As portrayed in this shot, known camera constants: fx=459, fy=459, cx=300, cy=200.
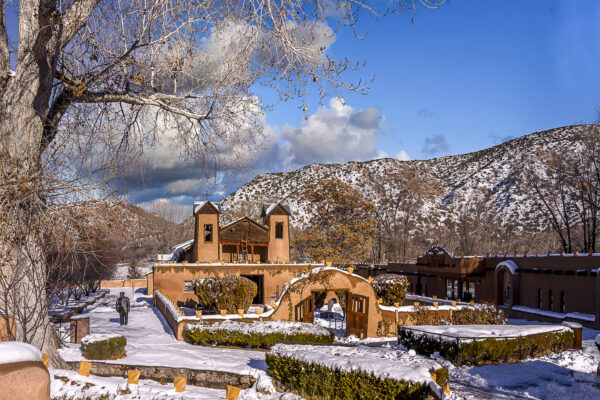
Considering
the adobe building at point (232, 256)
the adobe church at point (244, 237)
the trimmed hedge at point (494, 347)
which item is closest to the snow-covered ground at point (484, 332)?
the trimmed hedge at point (494, 347)

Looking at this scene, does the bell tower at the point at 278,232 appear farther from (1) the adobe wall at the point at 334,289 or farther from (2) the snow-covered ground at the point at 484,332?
(2) the snow-covered ground at the point at 484,332

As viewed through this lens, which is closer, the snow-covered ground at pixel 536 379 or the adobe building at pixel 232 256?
the snow-covered ground at pixel 536 379

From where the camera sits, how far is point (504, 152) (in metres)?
89.9

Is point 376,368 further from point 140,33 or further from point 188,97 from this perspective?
point 140,33

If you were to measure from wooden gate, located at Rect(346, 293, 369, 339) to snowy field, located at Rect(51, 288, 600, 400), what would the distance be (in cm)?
759

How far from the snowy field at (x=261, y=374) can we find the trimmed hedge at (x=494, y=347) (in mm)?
406

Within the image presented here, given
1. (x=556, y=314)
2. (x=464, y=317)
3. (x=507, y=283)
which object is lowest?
(x=556, y=314)

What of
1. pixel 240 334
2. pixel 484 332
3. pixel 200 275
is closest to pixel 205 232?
pixel 200 275

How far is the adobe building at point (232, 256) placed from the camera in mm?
29891

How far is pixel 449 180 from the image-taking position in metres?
94.4

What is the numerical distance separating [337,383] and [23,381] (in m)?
6.13

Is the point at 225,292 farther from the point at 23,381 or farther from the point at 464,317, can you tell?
the point at 23,381

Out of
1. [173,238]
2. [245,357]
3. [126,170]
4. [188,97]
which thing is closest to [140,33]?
[188,97]

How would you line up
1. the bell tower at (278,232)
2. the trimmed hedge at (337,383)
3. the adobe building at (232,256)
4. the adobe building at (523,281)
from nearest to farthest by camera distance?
1. the trimmed hedge at (337,383)
2. the adobe building at (523,281)
3. the adobe building at (232,256)
4. the bell tower at (278,232)
